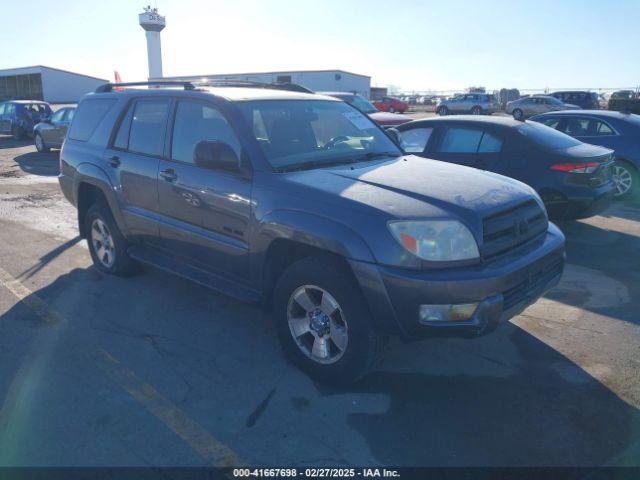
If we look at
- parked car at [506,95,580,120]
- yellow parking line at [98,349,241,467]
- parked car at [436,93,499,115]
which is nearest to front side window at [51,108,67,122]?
yellow parking line at [98,349,241,467]

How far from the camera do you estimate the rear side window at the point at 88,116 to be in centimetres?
550

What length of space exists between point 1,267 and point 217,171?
11.4 ft

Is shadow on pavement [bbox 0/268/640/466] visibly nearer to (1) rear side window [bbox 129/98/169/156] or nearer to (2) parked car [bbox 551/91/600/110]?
(1) rear side window [bbox 129/98/169/156]

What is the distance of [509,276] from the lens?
128 inches

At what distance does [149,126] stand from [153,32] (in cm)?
6660

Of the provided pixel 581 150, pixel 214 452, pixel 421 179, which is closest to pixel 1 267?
pixel 214 452

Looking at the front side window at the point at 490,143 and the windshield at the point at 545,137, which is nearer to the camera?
the windshield at the point at 545,137

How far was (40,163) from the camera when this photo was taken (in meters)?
Answer: 15.0

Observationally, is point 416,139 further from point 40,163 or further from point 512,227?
point 40,163

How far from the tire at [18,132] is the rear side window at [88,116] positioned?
1803 centimetres

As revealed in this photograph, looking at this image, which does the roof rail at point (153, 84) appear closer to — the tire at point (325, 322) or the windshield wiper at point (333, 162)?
the windshield wiper at point (333, 162)

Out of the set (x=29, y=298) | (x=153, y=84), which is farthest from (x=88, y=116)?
(x=29, y=298)

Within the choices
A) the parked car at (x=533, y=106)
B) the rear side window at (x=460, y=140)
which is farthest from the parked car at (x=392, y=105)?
the rear side window at (x=460, y=140)

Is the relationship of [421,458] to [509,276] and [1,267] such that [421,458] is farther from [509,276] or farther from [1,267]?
[1,267]
